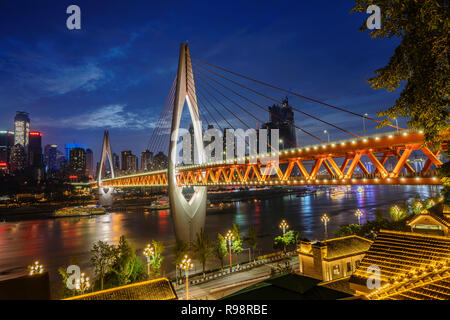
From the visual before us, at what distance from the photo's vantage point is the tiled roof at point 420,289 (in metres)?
6.11

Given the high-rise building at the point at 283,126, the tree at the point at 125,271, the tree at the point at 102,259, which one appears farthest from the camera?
the high-rise building at the point at 283,126

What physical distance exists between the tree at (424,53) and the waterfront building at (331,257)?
12183 mm

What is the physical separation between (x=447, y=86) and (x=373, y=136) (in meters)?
6.82

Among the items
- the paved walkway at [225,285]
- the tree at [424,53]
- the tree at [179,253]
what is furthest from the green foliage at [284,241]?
the tree at [424,53]

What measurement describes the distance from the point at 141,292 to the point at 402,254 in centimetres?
1154

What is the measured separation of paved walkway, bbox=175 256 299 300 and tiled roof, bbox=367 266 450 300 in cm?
1062

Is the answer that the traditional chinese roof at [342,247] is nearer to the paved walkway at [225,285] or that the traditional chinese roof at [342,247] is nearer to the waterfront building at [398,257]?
the paved walkway at [225,285]

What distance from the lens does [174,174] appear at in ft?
87.8

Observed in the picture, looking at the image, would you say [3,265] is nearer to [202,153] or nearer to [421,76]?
[202,153]

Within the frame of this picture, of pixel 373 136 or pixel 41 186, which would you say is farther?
pixel 41 186

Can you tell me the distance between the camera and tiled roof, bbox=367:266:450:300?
6109 mm
